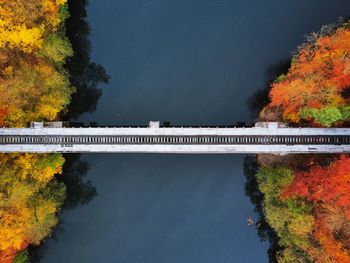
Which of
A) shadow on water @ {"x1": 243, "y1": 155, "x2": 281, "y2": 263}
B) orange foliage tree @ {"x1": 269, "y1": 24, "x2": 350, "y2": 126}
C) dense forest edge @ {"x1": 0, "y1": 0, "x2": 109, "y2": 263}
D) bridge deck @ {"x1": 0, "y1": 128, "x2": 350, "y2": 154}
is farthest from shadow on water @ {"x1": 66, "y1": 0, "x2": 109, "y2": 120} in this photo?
orange foliage tree @ {"x1": 269, "y1": 24, "x2": 350, "y2": 126}

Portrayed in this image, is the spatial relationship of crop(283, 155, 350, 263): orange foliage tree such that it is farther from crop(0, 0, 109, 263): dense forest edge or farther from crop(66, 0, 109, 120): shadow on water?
crop(66, 0, 109, 120): shadow on water

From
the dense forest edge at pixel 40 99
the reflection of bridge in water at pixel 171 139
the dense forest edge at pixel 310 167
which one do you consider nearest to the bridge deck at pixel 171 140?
the reflection of bridge in water at pixel 171 139

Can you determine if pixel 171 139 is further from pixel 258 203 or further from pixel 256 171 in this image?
pixel 258 203

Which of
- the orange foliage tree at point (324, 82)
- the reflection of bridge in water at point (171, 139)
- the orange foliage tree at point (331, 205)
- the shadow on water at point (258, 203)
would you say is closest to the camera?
the orange foliage tree at point (331, 205)

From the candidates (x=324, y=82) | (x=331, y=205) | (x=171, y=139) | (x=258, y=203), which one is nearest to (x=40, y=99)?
(x=171, y=139)

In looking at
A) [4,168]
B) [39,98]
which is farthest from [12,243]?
[39,98]

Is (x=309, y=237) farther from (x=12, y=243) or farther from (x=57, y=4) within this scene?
(x=57, y=4)

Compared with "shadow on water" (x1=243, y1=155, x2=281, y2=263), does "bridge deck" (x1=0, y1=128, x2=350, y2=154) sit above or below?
above

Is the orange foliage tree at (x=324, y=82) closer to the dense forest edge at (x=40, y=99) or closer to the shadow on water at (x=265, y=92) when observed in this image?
the shadow on water at (x=265, y=92)
